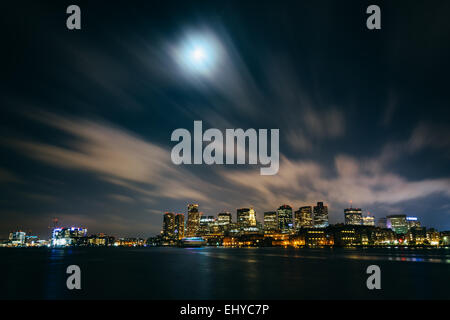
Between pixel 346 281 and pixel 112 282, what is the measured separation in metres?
33.5

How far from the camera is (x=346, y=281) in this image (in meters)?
40.4

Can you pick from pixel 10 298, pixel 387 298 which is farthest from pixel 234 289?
pixel 10 298
